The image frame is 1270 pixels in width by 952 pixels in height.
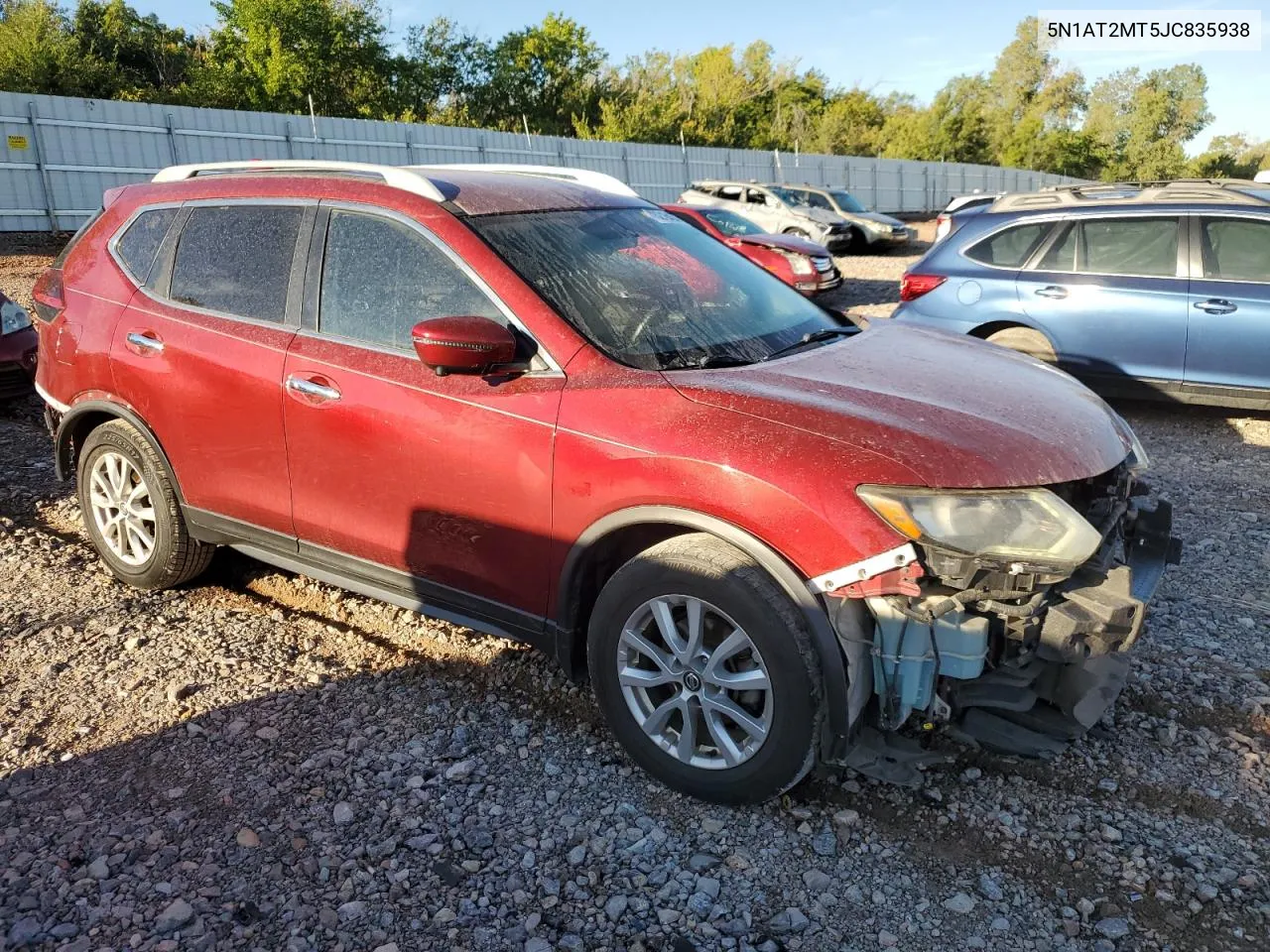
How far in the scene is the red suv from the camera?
8.54 feet

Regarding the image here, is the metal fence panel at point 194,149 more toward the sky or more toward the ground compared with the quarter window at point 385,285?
more toward the sky

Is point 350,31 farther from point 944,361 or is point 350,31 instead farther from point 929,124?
point 944,361

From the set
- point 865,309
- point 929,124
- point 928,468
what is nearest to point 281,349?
point 928,468

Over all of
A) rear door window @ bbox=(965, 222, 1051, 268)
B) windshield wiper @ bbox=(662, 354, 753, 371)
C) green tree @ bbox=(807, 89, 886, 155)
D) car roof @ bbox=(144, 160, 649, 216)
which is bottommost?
windshield wiper @ bbox=(662, 354, 753, 371)

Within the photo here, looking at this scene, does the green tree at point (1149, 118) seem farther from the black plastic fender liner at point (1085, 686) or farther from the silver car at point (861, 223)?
the black plastic fender liner at point (1085, 686)

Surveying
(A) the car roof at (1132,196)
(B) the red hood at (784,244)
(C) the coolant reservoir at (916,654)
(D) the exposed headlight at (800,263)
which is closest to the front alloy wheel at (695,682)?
(C) the coolant reservoir at (916,654)

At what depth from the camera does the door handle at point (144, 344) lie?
3996mm

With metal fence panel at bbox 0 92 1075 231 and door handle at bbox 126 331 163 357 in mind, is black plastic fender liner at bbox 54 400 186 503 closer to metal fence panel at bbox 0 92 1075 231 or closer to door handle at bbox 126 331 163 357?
door handle at bbox 126 331 163 357

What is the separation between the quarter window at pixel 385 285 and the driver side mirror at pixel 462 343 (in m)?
0.19

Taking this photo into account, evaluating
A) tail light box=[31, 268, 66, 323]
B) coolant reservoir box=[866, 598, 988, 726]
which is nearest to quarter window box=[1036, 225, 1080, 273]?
coolant reservoir box=[866, 598, 988, 726]

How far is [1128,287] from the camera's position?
268 inches

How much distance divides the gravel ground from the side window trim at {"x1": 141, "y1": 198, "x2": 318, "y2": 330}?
135cm

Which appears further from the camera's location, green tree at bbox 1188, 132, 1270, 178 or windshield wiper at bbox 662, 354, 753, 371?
green tree at bbox 1188, 132, 1270, 178

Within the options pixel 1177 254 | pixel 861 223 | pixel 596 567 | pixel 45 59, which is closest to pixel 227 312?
pixel 596 567
